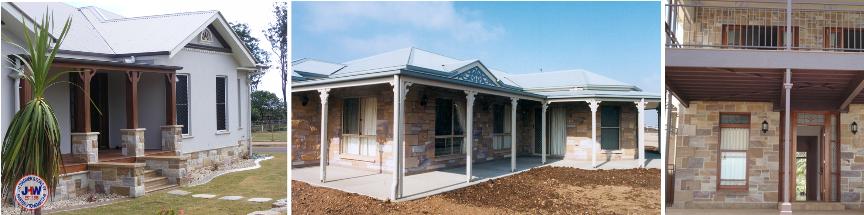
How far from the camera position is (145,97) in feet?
20.4

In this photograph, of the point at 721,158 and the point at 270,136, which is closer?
the point at 270,136

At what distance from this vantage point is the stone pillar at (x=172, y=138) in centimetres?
596

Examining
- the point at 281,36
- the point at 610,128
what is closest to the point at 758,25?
the point at 610,128

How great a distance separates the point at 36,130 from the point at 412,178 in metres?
4.76

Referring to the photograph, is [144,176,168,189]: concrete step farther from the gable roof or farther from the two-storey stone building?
the two-storey stone building

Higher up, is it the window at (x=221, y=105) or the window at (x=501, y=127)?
the window at (x=221, y=105)

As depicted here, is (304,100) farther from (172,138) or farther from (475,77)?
(475,77)

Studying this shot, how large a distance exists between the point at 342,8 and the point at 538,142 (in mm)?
7053

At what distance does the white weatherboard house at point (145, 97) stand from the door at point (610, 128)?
24.7ft

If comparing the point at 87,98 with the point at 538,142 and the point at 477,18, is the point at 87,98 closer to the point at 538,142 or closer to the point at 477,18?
the point at 477,18

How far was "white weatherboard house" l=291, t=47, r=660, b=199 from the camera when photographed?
6.66m

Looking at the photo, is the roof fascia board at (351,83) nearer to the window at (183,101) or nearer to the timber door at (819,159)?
the window at (183,101)

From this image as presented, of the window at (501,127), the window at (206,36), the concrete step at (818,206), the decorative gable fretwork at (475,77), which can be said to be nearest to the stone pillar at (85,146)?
the window at (206,36)

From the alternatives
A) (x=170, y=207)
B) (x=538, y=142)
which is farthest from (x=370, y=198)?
(x=538, y=142)
